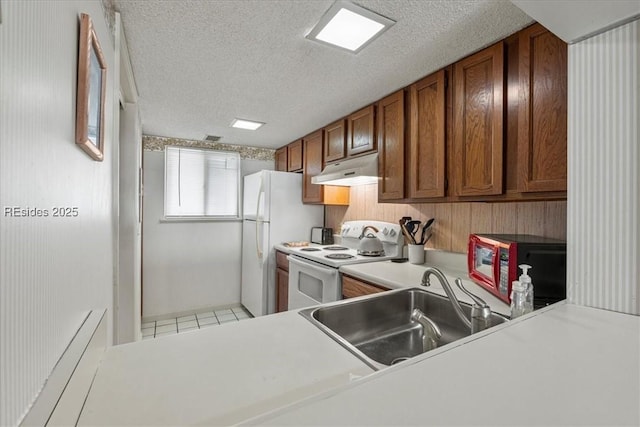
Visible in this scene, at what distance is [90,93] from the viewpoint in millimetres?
801

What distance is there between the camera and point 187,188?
378 cm

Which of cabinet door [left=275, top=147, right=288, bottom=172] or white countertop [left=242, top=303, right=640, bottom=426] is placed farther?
cabinet door [left=275, top=147, right=288, bottom=172]

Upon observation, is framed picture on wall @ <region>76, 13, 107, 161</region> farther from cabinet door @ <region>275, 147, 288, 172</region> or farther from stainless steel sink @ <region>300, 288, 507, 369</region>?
cabinet door @ <region>275, 147, 288, 172</region>

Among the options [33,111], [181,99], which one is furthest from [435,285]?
[181,99]

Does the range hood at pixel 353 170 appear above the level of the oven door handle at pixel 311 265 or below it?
above

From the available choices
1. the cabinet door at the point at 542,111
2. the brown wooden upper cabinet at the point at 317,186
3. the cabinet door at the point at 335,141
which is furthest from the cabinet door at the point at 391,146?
the brown wooden upper cabinet at the point at 317,186

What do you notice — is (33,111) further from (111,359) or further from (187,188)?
(187,188)

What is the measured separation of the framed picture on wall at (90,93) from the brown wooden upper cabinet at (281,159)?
299 cm

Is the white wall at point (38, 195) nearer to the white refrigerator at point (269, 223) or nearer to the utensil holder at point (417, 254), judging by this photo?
the utensil holder at point (417, 254)

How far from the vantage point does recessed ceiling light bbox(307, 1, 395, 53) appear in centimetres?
131

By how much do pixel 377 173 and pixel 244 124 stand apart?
1554 millimetres

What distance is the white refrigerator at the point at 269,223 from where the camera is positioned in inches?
130

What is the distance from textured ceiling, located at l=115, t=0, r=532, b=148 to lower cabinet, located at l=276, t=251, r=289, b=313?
1483 millimetres

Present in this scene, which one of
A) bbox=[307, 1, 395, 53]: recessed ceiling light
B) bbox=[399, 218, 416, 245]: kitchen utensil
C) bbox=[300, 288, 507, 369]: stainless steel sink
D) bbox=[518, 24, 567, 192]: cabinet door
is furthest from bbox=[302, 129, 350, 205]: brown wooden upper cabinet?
bbox=[518, 24, 567, 192]: cabinet door
